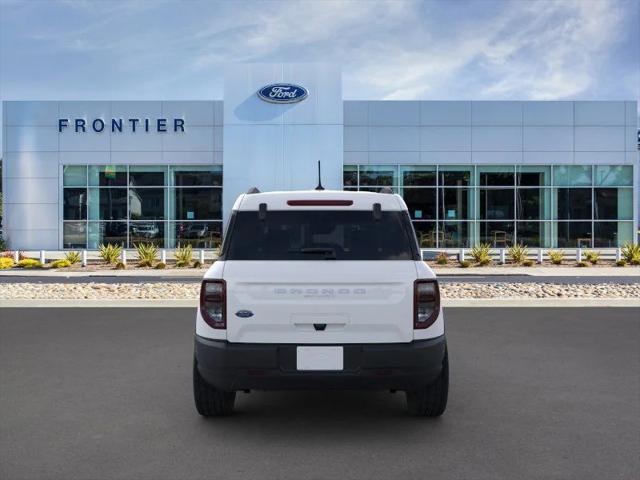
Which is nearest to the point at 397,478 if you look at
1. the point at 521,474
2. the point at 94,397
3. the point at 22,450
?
the point at 521,474

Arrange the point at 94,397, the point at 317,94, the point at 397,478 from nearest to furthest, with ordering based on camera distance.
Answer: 1. the point at 397,478
2. the point at 94,397
3. the point at 317,94

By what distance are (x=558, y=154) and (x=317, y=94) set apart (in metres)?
11.9

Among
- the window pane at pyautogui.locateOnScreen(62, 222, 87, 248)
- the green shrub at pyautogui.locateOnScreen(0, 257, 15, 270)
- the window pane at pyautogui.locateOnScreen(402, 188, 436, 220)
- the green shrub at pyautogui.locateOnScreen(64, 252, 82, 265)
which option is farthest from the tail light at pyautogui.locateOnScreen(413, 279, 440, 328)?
the window pane at pyautogui.locateOnScreen(62, 222, 87, 248)

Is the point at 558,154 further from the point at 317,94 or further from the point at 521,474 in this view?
the point at 521,474

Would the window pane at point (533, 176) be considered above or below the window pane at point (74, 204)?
above

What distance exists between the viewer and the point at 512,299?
41.8 feet

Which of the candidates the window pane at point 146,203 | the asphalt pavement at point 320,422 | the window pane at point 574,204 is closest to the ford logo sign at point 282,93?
the window pane at point 146,203

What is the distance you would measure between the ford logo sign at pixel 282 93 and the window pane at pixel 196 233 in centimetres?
650

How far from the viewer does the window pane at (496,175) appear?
1179 inches

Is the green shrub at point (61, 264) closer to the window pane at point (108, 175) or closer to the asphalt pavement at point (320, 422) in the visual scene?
the window pane at point (108, 175)

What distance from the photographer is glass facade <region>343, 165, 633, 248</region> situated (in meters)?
29.8

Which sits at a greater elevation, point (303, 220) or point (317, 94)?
point (317, 94)

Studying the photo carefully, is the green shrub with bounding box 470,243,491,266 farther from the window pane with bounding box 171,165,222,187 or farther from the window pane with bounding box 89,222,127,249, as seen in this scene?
the window pane with bounding box 89,222,127,249

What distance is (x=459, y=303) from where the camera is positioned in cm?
1259
